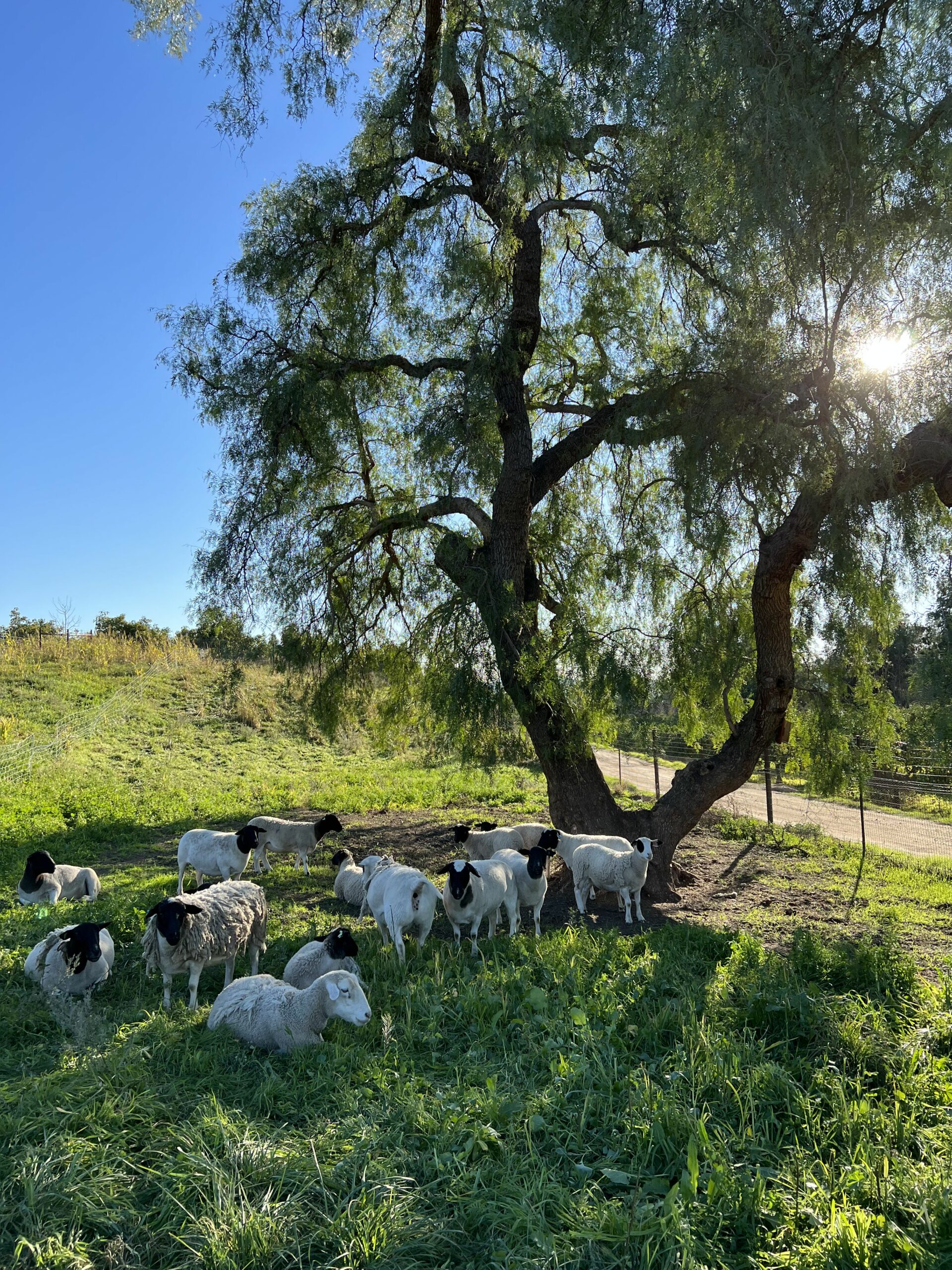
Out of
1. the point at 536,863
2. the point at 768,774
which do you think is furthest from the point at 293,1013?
the point at 768,774

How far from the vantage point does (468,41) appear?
10633 mm

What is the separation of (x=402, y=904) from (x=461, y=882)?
0.63 m

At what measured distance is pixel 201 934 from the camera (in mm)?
6125

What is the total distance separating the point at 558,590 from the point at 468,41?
7464mm

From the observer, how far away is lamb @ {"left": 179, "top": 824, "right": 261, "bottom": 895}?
9.17 metres

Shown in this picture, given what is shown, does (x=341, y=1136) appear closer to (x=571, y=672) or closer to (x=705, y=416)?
(x=571, y=672)

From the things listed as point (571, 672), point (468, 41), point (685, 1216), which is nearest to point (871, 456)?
point (571, 672)

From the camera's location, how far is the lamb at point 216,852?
30.1ft

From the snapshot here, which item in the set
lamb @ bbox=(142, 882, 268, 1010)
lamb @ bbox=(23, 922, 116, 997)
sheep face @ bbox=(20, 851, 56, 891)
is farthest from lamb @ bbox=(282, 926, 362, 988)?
sheep face @ bbox=(20, 851, 56, 891)

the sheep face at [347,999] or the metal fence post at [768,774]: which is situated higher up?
the metal fence post at [768,774]

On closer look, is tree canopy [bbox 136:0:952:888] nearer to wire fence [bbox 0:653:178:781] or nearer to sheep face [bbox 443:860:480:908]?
sheep face [bbox 443:860:480:908]

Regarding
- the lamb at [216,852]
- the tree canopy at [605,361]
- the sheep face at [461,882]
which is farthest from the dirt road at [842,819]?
the lamb at [216,852]

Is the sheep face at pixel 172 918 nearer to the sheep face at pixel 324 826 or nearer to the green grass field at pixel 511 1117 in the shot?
the green grass field at pixel 511 1117

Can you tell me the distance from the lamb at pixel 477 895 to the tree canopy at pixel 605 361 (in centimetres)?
223
